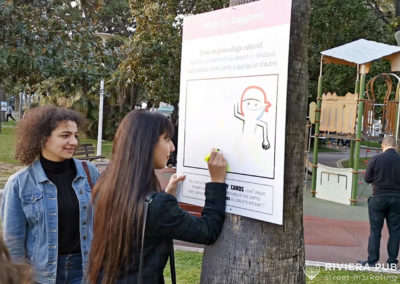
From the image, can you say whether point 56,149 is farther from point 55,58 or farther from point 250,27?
point 55,58

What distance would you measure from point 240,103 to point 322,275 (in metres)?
3.84

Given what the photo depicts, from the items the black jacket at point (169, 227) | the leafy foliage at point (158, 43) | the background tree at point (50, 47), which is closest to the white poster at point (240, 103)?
the black jacket at point (169, 227)

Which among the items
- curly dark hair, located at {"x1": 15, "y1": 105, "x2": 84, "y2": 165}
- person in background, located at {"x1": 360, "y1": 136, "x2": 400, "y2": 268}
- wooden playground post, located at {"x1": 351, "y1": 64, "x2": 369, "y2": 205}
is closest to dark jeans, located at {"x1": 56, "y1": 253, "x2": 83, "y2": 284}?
curly dark hair, located at {"x1": 15, "y1": 105, "x2": 84, "y2": 165}

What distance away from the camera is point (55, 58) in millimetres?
8289

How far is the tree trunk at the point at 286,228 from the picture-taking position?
2410 millimetres

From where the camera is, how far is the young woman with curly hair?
270 centimetres

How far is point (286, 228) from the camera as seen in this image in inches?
96.3

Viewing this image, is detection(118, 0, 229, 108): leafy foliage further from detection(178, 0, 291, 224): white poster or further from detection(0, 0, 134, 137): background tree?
detection(178, 0, 291, 224): white poster

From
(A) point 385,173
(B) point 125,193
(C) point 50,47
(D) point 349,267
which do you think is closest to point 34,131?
(B) point 125,193

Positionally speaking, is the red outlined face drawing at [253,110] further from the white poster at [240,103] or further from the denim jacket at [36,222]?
the denim jacket at [36,222]

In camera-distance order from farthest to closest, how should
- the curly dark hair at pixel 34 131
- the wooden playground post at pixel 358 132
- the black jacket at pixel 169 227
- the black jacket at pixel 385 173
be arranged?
the wooden playground post at pixel 358 132 → the black jacket at pixel 385 173 → the curly dark hair at pixel 34 131 → the black jacket at pixel 169 227

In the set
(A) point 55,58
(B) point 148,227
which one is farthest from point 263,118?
(A) point 55,58

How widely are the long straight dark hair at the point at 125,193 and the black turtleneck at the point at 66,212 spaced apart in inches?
27.6

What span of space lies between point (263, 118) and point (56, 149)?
137cm
